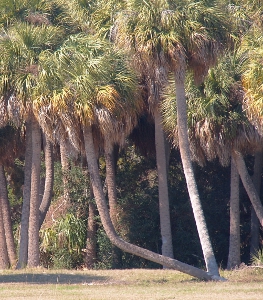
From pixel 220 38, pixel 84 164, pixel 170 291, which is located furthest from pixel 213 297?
pixel 84 164

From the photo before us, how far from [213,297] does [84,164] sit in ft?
37.7

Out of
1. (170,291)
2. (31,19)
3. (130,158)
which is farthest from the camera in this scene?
(130,158)

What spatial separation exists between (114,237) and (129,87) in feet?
12.8

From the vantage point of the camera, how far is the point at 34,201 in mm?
19562

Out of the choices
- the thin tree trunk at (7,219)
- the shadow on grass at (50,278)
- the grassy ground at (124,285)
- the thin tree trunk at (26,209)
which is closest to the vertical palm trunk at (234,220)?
the grassy ground at (124,285)

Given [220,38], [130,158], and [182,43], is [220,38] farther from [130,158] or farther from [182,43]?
[130,158]

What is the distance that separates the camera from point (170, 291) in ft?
44.9

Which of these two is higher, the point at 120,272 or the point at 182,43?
the point at 182,43

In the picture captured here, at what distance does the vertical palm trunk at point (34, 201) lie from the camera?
19.5m

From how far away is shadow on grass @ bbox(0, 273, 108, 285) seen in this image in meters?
15.9

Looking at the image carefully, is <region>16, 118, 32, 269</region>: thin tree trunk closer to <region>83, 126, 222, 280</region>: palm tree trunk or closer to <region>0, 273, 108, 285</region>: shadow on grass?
<region>0, 273, 108, 285</region>: shadow on grass

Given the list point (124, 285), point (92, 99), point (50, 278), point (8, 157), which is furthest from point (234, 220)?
point (8, 157)

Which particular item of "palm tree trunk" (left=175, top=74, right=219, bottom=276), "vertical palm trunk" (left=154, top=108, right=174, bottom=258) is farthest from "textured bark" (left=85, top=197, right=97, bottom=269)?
"palm tree trunk" (left=175, top=74, right=219, bottom=276)

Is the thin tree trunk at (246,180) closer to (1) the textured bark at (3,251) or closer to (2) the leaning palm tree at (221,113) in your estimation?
(2) the leaning palm tree at (221,113)
